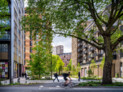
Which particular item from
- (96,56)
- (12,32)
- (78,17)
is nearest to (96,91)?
(78,17)

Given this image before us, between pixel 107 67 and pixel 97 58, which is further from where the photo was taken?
pixel 97 58

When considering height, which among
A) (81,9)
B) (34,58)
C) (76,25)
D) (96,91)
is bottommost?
(96,91)

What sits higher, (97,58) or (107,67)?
(97,58)

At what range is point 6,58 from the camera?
125 ft

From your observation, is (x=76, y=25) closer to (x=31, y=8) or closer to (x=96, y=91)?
(x=31, y=8)

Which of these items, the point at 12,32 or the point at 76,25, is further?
the point at 12,32

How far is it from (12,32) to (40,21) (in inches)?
769

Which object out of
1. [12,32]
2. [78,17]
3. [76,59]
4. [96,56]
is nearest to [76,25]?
[78,17]

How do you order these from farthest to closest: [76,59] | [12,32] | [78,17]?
[76,59] → [12,32] → [78,17]

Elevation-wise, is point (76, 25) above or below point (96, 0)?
below

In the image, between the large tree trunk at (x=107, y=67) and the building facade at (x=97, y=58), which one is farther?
the building facade at (x=97, y=58)

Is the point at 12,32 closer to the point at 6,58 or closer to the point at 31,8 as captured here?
the point at 6,58

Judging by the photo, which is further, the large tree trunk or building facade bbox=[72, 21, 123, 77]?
building facade bbox=[72, 21, 123, 77]

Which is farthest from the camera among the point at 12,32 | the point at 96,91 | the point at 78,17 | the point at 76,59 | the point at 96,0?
the point at 76,59
